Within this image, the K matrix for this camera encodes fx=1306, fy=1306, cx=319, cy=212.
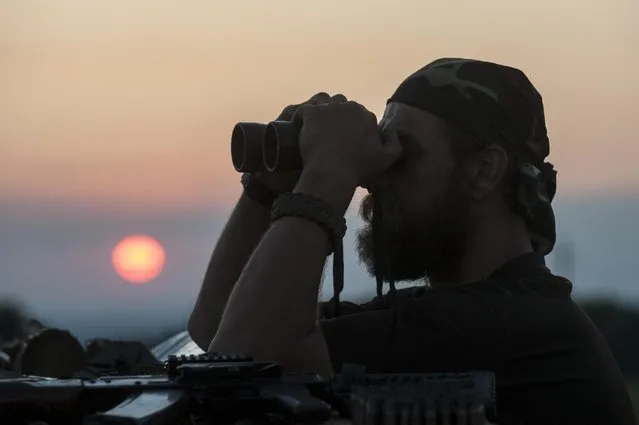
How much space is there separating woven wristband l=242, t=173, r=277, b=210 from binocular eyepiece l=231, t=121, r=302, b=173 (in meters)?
0.24

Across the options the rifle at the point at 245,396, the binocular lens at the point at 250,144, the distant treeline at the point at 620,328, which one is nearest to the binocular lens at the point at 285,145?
the binocular lens at the point at 250,144

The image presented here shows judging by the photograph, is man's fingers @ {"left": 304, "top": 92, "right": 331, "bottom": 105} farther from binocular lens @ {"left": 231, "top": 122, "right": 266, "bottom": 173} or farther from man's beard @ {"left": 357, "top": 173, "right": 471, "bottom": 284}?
man's beard @ {"left": 357, "top": 173, "right": 471, "bottom": 284}

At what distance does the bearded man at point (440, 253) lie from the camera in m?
3.52

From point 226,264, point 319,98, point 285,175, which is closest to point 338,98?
point 319,98

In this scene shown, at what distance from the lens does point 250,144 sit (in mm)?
4039

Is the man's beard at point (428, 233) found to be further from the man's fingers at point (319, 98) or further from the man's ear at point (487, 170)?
the man's fingers at point (319, 98)

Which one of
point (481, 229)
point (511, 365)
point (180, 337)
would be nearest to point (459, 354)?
point (511, 365)

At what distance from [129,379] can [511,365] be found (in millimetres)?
1244

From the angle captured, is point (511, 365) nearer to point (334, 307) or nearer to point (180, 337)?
Result: point (334, 307)

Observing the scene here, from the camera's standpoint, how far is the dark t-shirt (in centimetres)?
353

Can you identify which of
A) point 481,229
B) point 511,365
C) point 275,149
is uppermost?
point 275,149

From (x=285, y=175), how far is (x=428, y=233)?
63 centimetres

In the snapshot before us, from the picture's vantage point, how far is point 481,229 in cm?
397

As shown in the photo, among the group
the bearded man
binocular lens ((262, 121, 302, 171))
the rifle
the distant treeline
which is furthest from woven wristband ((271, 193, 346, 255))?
the distant treeline
